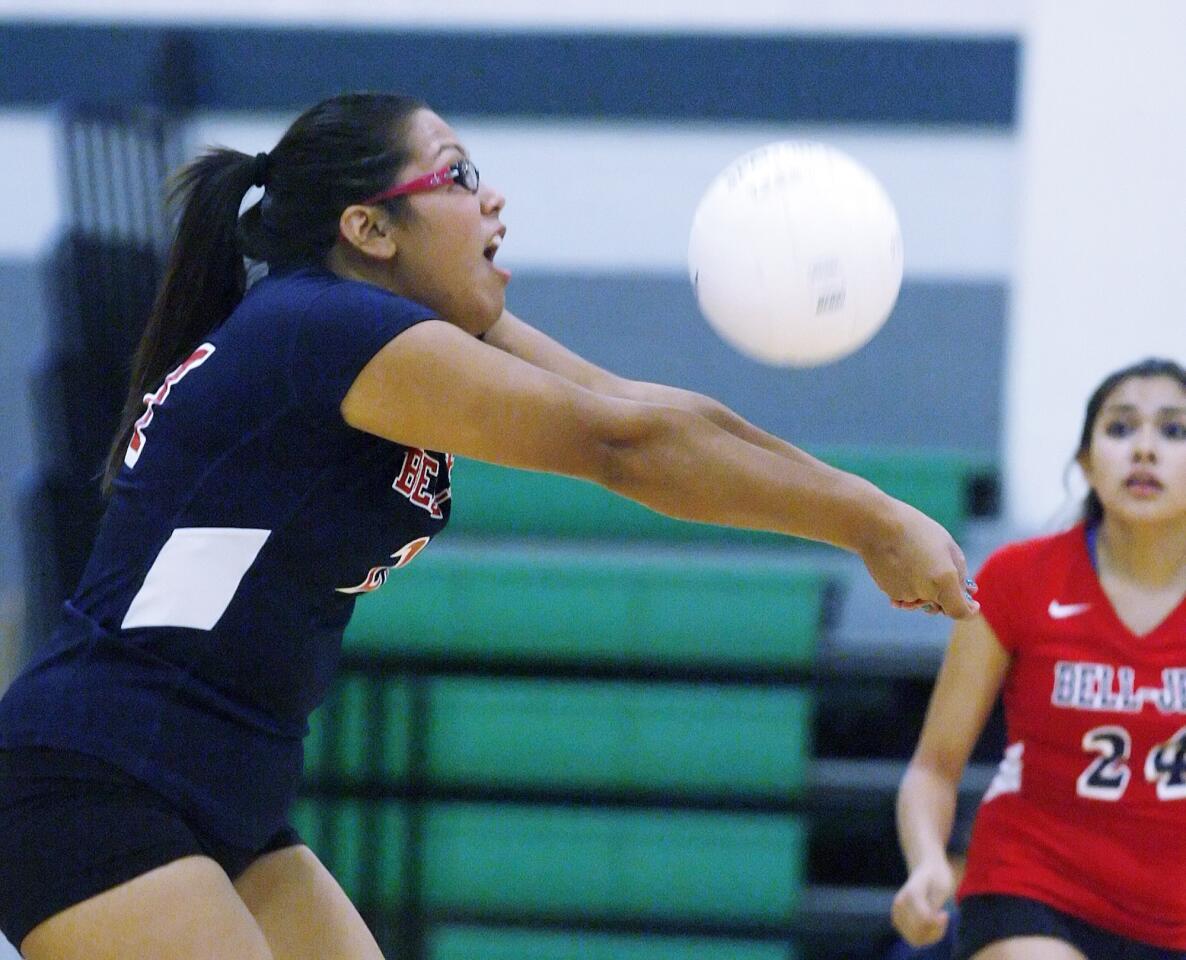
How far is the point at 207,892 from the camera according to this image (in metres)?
1.85

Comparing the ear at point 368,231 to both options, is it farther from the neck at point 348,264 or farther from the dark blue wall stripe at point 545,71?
the dark blue wall stripe at point 545,71

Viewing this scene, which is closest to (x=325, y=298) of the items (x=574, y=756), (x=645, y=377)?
(x=574, y=756)

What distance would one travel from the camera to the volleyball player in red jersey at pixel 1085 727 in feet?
9.09

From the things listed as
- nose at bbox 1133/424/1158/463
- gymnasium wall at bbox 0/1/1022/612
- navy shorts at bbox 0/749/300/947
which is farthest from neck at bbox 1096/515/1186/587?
gymnasium wall at bbox 0/1/1022/612

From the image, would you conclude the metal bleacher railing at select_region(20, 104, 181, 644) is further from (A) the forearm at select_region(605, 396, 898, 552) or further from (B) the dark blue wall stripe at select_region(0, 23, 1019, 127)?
(A) the forearm at select_region(605, 396, 898, 552)

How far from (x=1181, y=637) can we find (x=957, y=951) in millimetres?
A: 664

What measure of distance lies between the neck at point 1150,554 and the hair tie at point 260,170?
164 centimetres

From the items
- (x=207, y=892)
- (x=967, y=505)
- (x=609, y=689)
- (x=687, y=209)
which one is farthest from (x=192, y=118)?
(x=207, y=892)

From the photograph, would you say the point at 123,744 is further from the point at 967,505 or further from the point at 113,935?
the point at 967,505

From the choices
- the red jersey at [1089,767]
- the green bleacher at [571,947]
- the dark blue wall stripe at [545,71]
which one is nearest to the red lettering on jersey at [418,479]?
the red jersey at [1089,767]

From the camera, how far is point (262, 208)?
7.16 feet

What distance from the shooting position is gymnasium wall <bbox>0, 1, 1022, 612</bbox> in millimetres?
5871

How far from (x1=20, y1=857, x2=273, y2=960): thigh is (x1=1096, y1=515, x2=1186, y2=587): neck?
174 cm

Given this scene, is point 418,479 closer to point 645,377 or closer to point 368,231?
point 368,231
